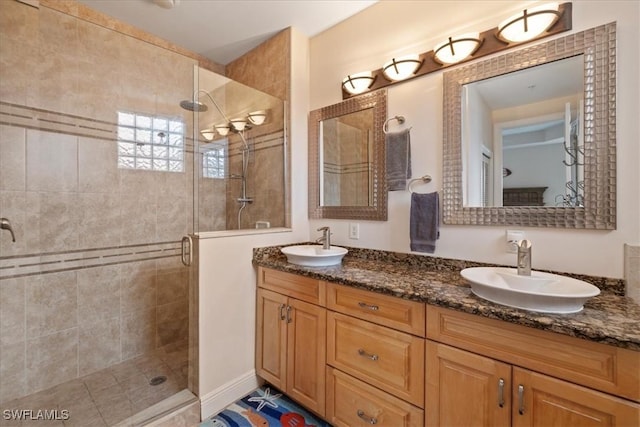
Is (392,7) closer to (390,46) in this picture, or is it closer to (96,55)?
(390,46)

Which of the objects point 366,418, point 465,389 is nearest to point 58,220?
point 366,418

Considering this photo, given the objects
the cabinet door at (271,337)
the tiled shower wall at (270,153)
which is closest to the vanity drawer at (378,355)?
the cabinet door at (271,337)

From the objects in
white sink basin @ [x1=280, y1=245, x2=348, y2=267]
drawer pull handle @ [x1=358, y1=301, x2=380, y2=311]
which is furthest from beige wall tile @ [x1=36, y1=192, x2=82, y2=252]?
drawer pull handle @ [x1=358, y1=301, x2=380, y2=311]

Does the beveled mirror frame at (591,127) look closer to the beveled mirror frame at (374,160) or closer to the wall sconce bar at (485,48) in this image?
the wall sconce bar at (485,48)

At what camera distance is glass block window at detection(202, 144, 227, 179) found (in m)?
2.45

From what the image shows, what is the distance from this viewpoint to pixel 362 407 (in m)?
1.38

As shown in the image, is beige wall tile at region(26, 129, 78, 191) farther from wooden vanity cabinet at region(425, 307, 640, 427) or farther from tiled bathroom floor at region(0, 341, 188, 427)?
wooden vanity cabinet at region(425, 307, 640, 427)

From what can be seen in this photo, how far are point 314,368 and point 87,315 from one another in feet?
5.59

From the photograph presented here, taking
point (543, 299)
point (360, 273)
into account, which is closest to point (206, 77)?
point (360, 273)

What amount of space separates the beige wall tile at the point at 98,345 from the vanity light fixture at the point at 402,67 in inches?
105

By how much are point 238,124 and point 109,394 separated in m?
2.11

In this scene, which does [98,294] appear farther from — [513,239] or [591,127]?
[591,127]

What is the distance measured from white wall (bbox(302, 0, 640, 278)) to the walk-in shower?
416 mm

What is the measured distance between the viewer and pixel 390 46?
6.25 feet
